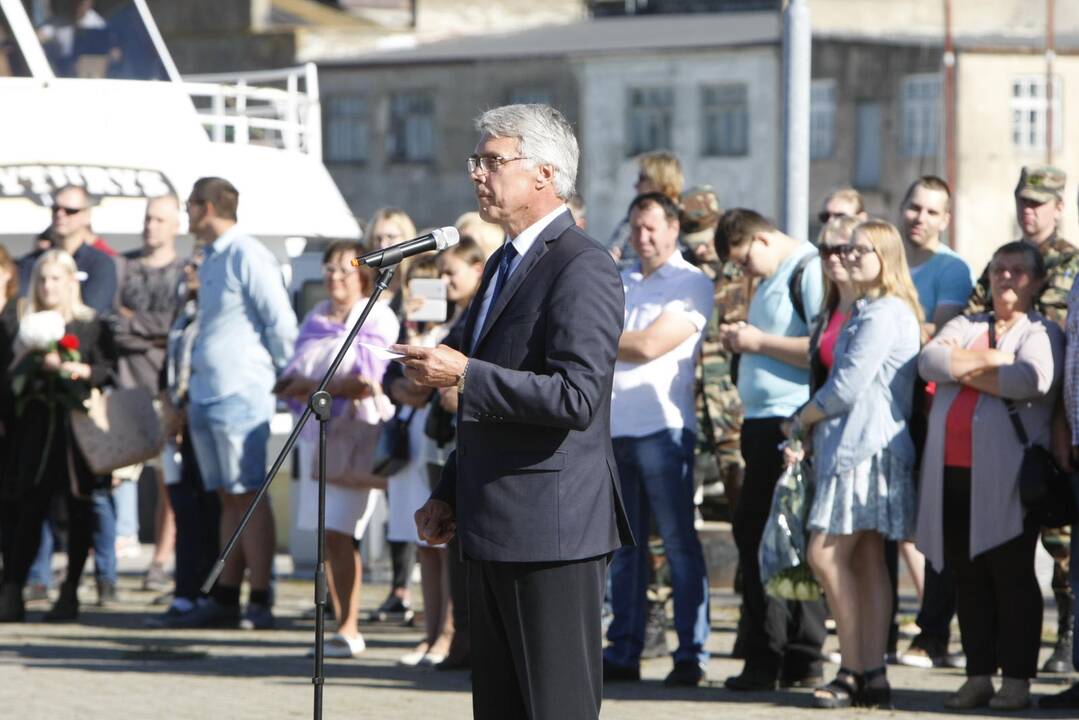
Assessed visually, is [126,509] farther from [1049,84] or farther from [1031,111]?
[1031,111]

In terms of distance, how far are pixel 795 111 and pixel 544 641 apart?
6465 millimetres

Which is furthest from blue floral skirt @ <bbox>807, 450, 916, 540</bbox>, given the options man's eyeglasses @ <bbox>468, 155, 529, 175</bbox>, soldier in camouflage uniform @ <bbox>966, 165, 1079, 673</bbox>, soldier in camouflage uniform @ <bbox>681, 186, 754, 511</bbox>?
man's eyeglasses @ <bbox>468, 155, 529, 175</bbox>

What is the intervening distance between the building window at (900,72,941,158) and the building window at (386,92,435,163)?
40.3 ft

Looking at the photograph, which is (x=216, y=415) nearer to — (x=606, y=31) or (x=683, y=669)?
(x=683, y=669)

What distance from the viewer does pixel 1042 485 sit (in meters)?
8.70

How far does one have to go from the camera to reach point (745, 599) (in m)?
9.55

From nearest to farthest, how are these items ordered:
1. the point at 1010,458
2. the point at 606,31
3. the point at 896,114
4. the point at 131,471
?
the point at 1010,458, the point at 131,471, the point at 896,114, the point at 606,31

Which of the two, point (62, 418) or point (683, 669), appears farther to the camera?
point (62, 418)

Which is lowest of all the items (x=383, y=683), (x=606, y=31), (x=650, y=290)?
(x=383, y=683)

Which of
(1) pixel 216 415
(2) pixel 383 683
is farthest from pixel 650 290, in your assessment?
(1) pixel 216 415

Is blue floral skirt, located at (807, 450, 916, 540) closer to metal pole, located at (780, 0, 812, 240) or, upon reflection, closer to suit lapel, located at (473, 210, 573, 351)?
suit lapel, located at (473, 210, 573, 351)

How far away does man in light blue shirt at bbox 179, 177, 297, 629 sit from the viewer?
448 inches

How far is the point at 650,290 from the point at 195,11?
52920 millimetres

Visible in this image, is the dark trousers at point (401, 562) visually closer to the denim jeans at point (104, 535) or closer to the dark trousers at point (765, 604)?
the denim jeans at point (104, 535)
